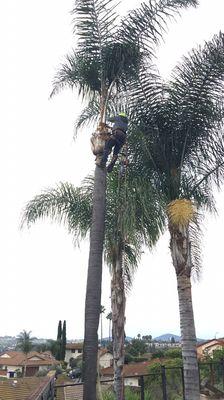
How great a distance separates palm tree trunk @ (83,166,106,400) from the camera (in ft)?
18.6

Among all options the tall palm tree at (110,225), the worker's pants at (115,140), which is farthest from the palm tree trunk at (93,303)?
the tall palm tree at (110,225)

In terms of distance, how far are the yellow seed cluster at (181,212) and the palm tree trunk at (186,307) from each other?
148 millimetres

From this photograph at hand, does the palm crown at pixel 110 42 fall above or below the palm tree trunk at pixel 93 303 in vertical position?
above

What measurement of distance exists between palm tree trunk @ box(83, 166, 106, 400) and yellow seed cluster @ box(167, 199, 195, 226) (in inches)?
56.1

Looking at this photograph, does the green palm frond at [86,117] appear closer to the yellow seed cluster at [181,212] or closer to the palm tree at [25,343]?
the yellow seed cluster at [181,212]

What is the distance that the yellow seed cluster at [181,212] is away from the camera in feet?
23.9

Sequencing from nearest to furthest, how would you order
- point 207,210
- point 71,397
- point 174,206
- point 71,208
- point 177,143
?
point 174,206, point 177,143, point 207,210, point 71,208, point 71,397

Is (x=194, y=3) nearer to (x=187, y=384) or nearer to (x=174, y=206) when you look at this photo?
(x=174, y=206)

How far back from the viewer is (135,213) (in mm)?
7836

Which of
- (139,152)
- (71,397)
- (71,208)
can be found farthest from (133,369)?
(139,152)

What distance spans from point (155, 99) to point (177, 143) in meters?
0.96

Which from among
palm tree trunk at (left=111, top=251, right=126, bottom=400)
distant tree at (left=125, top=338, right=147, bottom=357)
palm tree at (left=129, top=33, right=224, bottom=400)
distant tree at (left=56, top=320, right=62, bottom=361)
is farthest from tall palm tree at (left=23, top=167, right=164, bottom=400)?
distant tree at (left=56, top=320, right=62, bottom=361)

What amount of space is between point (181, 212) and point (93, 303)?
2312 millimetres

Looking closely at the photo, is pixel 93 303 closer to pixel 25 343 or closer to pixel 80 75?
pixel 80 75
